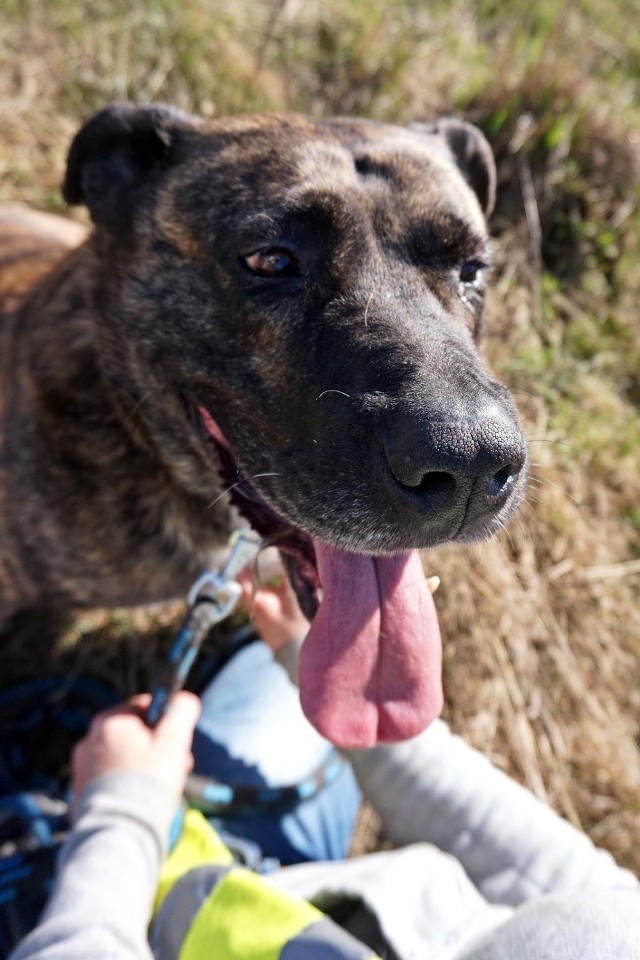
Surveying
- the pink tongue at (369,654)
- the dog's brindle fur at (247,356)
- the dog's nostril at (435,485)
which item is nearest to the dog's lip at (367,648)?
the pink tongue at (369,654)

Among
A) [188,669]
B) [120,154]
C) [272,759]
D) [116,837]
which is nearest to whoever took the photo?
[116,837]

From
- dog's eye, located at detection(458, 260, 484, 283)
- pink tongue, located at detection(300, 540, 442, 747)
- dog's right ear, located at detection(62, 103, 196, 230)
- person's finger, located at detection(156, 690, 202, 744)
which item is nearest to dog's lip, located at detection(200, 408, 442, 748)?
pink tongue, located at detection(300, 540, 442, 747)

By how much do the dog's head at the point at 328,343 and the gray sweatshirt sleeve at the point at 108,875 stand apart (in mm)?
610

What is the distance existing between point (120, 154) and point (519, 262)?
2.46m

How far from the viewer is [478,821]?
2377mm

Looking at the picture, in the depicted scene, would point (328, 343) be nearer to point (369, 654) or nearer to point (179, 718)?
point (369, 654)

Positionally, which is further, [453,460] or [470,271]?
[470,271]

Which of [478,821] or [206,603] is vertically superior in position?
[206,603]

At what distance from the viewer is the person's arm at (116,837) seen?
6.05 feet

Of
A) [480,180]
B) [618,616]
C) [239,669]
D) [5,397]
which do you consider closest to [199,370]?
[5,397]

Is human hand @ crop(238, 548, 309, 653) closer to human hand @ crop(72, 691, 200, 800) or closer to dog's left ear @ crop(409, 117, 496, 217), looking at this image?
human hand @ crop(72, 691, 200, 800)

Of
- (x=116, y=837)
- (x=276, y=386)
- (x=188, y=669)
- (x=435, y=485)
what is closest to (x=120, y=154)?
(x=276, y=386)

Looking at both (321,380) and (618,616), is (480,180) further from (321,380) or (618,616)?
(618,616)

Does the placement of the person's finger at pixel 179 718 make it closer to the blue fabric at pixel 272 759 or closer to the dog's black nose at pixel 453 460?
the blue fabric at pixel 272 759
